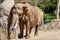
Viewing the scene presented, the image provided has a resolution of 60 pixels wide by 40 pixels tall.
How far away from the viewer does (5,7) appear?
4.55 m

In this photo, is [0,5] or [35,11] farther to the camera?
[35,11]

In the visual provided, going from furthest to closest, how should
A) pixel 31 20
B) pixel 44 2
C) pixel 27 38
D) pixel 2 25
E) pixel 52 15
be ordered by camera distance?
pixel 44 2, pixel 52 15, pixel 31 20, pixel 27 38, pixel 2 25

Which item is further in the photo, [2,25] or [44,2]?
[44,2]

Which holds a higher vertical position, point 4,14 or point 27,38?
point 4,14

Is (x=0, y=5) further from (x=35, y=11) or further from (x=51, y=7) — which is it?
(x=51, y=7)

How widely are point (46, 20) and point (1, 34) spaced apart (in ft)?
67.1

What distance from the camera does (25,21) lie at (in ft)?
34.4

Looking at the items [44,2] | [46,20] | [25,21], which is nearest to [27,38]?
[25,21]

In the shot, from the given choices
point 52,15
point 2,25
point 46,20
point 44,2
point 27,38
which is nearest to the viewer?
point 2,25

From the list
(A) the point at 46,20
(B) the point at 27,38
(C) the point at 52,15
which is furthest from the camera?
(C) the point at 52,15

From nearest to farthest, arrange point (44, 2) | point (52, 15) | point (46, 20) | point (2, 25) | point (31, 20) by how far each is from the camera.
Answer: point (2, 25) → point (31, 20) → point (46, 20) → point (52, 15) → point (44, 2)

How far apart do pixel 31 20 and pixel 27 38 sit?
1.30 metres

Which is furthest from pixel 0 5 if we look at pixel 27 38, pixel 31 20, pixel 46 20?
pixel 46 20

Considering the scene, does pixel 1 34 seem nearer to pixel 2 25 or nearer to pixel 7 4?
pixel 2 25
